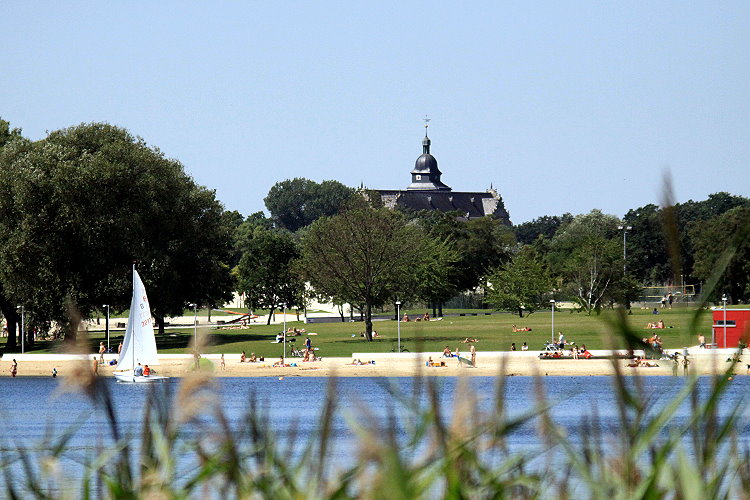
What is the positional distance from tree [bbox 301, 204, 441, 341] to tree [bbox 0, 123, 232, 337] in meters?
6.30

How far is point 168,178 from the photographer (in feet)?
189

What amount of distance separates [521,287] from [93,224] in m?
33.8

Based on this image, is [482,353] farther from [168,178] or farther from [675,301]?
[675,301]

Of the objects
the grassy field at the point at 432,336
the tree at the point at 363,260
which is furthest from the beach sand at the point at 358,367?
the tree at the point at 363,260

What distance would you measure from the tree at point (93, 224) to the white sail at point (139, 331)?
4.36 m

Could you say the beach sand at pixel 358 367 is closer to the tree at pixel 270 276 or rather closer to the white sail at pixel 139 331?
the white sail at pixel 139 331

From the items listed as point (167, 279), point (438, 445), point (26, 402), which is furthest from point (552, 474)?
point (167, 279)

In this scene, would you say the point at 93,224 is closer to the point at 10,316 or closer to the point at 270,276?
the point at 10,316

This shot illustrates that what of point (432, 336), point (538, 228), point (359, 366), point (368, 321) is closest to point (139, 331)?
point (359, 366)

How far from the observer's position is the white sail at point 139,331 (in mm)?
46562

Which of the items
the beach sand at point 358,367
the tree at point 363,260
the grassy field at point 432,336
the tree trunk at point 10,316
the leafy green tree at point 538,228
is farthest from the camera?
the leafy green tree at point 538,228

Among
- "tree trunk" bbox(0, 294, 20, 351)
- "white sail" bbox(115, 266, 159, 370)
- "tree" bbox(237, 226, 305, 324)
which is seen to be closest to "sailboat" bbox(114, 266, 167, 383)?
"white sail" bbox(115, 266, 159, 370)

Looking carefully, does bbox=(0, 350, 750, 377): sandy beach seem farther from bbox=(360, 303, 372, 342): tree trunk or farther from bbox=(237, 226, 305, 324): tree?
bbox=(237, 226, 305, 324): tree

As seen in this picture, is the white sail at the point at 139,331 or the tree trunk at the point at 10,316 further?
the tree trunk at the point at 10,316
